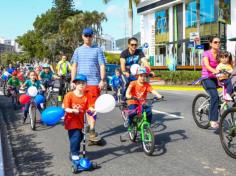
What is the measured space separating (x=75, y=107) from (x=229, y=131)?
7.68 ft

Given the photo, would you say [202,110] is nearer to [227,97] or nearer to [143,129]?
[227,97]

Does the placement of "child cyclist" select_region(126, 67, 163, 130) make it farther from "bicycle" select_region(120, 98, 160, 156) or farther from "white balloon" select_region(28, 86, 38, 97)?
"white balloon" select_region(28, 86, 38, 97)

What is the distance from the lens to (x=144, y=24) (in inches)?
2167

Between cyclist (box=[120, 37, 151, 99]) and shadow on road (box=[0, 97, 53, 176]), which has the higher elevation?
cyclist (box=[120, 37, 151, 99])

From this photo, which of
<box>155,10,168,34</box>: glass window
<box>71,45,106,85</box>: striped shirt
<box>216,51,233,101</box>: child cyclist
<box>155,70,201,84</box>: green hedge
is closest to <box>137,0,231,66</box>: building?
<box>155,10,168,34</box>: glass window

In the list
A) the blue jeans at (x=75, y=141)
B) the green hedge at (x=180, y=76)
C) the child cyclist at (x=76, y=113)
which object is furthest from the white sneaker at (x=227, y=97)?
the green hedge at (x=180, y=76)

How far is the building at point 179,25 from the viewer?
37.2 meters

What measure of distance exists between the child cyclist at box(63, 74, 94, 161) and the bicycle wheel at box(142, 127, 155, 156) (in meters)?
1.14

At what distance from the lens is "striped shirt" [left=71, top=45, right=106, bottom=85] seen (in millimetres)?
7328

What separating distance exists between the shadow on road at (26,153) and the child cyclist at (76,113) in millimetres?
555

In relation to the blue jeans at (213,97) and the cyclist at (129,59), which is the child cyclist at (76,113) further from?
the blue jeans at (213,97)

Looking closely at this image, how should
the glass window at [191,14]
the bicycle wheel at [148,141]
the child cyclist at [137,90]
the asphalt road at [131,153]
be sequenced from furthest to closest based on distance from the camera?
1. the glass window at [191,14]
2. the child cyclist at [137,90]
3. the bicycle wheel at [148,141]
4. the asphalt road at [131,153]

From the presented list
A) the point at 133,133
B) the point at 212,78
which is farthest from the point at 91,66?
the point at 212,78

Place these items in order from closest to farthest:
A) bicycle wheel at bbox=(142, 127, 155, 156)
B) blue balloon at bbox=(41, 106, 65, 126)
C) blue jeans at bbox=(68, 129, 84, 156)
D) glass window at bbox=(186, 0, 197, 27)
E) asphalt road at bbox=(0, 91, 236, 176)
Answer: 1. blue balloon at bbox=(41, 106, 65, 126)
2. asphalt road at bbox=(0, 91, 236, 176)
3. blue jeans at bbox=(68, 129, 84, 156)
4. bicycle wheel at bbox=(142, 127, 155, 156)
5. glass window at bbox=(186, 0, 197, 27)
